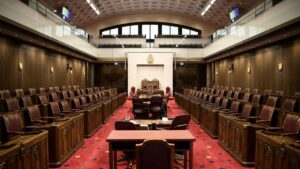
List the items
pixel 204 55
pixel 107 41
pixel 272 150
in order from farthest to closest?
pixel 107 41 < pixel 204 55 < pixel 272 150

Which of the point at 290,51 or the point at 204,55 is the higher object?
the point at 204,55

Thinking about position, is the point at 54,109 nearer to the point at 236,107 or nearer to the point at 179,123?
the point at 179,123

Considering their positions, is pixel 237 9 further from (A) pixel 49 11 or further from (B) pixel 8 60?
(B) pixel 8 60

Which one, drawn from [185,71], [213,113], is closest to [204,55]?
[185,71]

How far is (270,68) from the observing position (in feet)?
34.1

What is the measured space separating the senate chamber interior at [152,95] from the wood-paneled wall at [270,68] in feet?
0.15

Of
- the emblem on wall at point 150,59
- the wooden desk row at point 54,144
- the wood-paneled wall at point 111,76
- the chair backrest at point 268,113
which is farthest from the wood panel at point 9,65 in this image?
the wood-paneled wall at point 111,76

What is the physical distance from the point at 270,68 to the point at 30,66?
9971 mm

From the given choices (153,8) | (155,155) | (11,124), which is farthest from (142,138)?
(153,8)

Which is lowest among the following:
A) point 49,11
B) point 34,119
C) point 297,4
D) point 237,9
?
point 34,119

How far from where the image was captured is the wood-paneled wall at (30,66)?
887cm

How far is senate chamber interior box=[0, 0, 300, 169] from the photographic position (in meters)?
3.82

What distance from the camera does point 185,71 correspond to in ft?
72.7

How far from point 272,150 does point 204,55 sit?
59.5 feet
